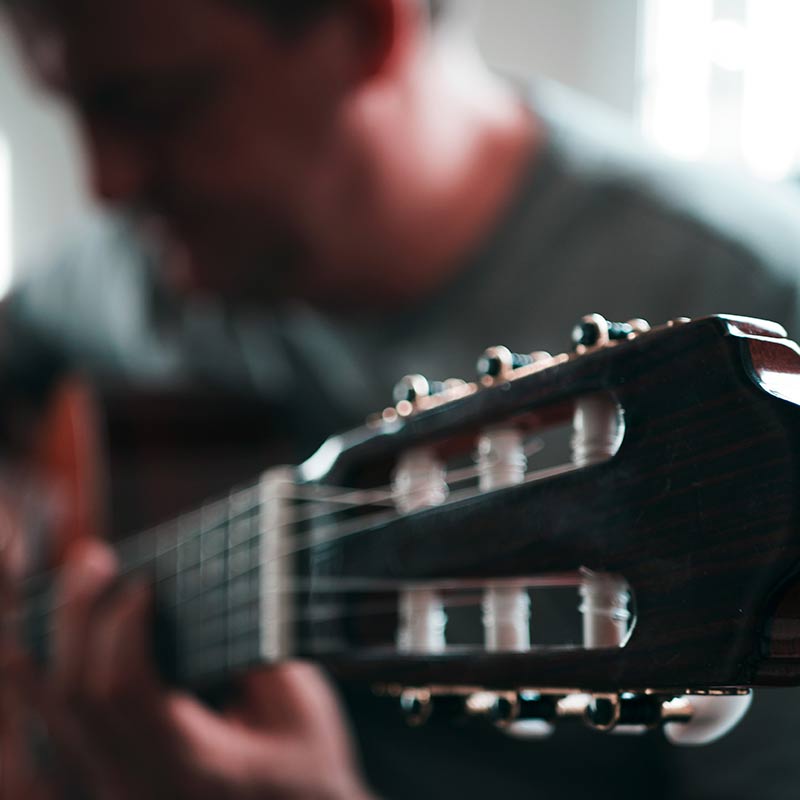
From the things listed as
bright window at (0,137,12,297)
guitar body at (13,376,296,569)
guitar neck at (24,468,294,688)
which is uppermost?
bright window at (0,137,12,297)

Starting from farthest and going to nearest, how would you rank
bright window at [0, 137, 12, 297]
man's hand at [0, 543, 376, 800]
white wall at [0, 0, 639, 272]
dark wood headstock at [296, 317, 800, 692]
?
1. bright window at [0, 137, 12, 297]
2. white wall at [0, 0, 639, 272]
3. man's hand at [0, 543, 376, 800]
4. dark wood headstock at [296, 317, 800, 692]

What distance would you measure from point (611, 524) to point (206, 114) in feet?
2.18

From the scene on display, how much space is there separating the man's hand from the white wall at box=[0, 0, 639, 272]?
5.42 feet

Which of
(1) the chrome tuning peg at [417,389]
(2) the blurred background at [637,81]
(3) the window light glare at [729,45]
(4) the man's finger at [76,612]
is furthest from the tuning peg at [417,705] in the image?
(3) the window light glare at [729,45]

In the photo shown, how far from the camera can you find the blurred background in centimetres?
201

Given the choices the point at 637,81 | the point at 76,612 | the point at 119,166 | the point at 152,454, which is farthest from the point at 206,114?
the point at 637,81

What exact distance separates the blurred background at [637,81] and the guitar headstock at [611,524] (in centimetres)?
162

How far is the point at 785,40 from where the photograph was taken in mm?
1975

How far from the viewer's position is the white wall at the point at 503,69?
2121 mm

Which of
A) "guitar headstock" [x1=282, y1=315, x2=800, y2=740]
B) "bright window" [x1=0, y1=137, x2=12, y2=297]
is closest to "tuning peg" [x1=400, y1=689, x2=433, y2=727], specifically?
"guitar headstock" [x1=282, y1=315, x2=800, y2=740]

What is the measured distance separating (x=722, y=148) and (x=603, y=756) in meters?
1.63

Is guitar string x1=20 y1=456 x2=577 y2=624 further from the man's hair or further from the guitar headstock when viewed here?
the man's hair

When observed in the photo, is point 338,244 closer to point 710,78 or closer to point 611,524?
point 611,524

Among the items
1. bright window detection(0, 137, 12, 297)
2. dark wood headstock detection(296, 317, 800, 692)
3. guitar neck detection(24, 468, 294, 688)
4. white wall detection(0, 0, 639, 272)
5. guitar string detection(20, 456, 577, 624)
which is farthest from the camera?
bright window detection(0, 137, 12, 297)
